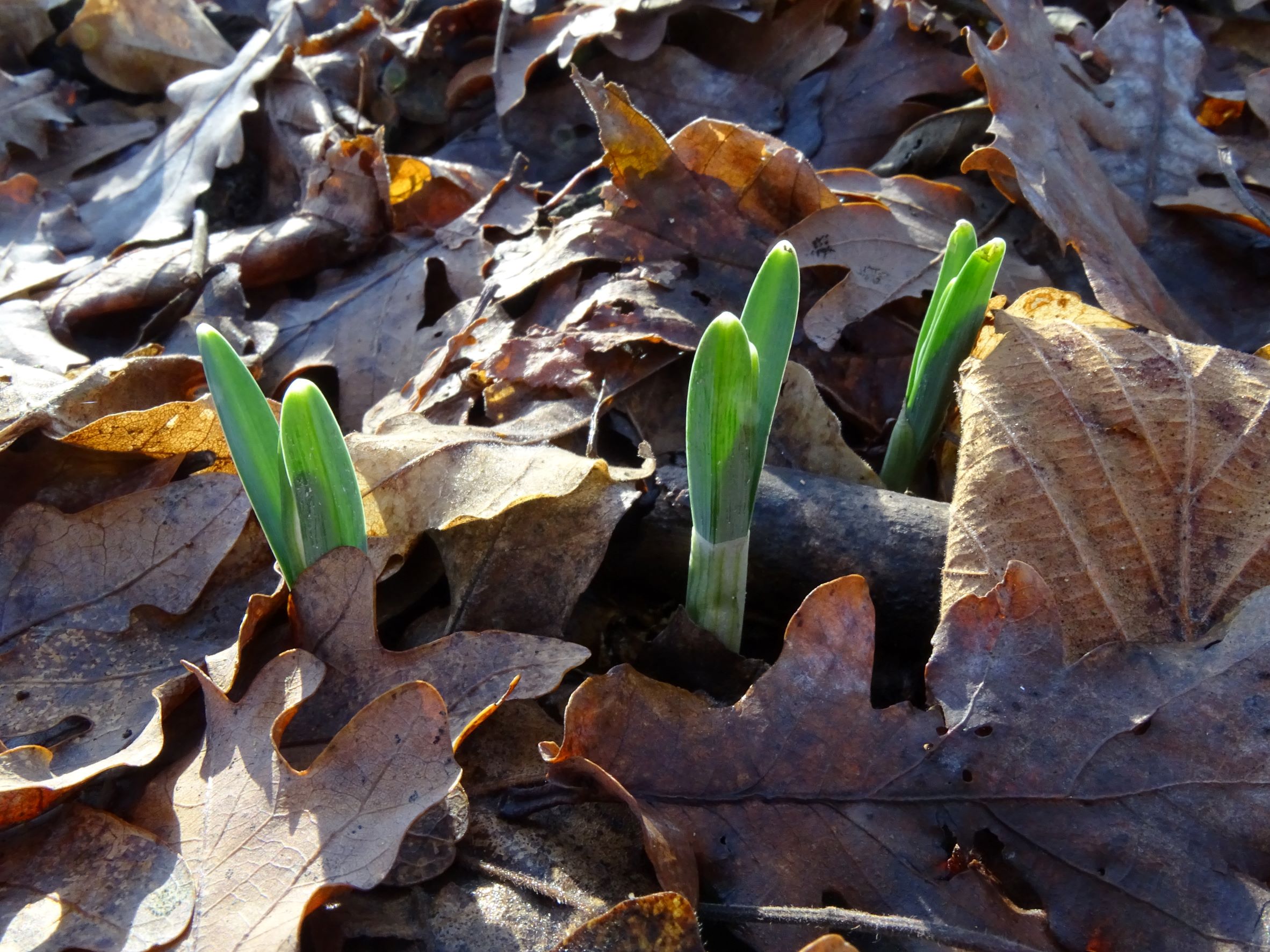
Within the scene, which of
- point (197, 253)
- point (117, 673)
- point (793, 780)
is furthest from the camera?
point (197, 253)

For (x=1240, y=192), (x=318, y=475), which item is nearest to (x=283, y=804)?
(x=318, y=475)

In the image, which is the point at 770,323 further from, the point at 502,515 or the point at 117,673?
the point at 117,673

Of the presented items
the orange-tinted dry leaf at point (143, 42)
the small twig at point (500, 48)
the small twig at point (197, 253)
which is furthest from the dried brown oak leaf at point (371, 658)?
the orange-tinted dry leaf at point (143, 42)

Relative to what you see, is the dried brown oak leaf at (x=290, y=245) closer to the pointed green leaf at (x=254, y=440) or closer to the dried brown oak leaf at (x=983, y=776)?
the pointed green leaf at (x=254, y=440)

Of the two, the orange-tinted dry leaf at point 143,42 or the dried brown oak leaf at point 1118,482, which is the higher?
the orange-tinted dry leaf at point 143,42

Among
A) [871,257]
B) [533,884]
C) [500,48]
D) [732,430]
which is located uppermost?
[500,48]

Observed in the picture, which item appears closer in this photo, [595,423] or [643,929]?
[643,929]

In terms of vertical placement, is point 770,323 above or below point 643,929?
above
